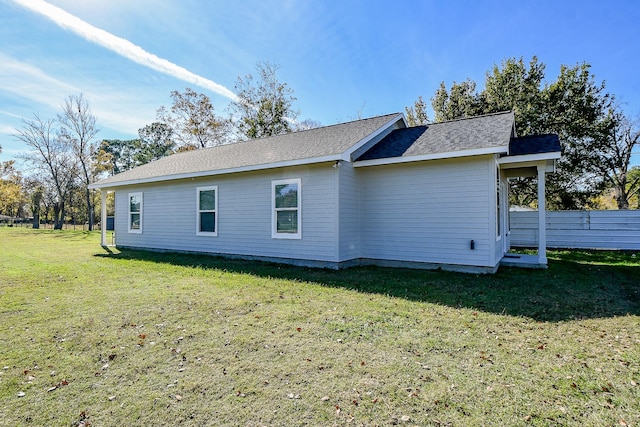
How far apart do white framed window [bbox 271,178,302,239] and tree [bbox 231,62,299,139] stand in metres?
16.3

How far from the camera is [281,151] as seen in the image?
959 cm

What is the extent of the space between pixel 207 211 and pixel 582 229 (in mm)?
13359

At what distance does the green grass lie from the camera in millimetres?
2398

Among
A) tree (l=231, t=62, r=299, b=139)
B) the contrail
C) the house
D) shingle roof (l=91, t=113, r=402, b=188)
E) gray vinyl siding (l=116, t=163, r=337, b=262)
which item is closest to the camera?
the house

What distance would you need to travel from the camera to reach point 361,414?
2.35 meters

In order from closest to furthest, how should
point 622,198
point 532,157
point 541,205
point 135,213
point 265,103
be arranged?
point 532,157
point 541,205
point 135,213
point 622,198
point 265,103

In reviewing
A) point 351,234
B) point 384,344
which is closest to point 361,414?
point 384,344

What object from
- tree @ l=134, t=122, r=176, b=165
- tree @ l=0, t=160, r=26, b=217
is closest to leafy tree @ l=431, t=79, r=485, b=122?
tree @ l=134, t=122, r=176, b=165

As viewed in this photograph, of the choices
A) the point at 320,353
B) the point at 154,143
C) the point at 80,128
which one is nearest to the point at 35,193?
the point at 80,128

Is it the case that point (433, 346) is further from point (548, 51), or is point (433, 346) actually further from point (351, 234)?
point (548, 51)

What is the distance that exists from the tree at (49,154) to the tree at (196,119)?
1017 centimetres

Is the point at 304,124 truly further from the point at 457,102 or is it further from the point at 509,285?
the point at 509,285

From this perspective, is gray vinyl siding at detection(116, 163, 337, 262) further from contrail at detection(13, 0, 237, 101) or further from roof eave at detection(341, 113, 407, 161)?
contrail at detection(13, 0, 237, 101)

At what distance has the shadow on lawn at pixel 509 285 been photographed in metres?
4.93
